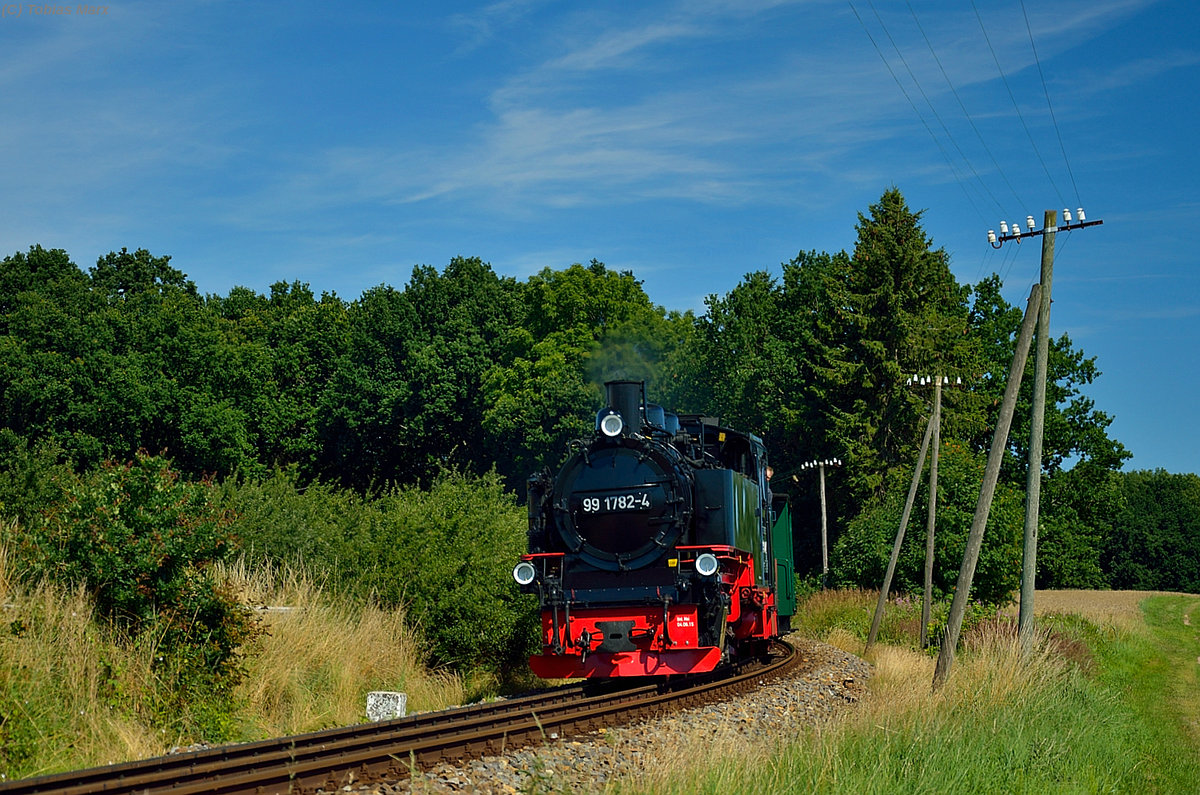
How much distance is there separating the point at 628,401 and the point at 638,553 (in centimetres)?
211

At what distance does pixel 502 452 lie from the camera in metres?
57.1

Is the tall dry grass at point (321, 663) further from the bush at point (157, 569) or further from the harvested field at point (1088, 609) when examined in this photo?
the harvested field at point (1088, 609)

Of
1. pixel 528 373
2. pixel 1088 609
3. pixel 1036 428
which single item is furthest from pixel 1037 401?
pixel 528 373

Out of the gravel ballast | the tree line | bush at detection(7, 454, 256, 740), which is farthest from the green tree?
bush at detection(7, 454, 256, 740)

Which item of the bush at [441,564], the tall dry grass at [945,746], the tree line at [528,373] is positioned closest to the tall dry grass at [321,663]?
the bush at [441,564]

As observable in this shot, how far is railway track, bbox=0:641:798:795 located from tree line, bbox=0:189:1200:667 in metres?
32.9

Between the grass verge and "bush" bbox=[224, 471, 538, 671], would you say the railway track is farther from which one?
"bush" bbox=[224, 471, 538, 671]

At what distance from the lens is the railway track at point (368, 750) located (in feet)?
25.2

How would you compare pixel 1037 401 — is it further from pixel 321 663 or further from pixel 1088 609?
pixel 1088 609

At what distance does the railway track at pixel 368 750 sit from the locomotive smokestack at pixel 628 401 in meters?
3.49

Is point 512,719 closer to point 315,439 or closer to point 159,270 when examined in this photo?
point 315,439

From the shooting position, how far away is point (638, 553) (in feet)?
46.2

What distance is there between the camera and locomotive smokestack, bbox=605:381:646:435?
14745mm

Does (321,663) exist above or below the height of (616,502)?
below
